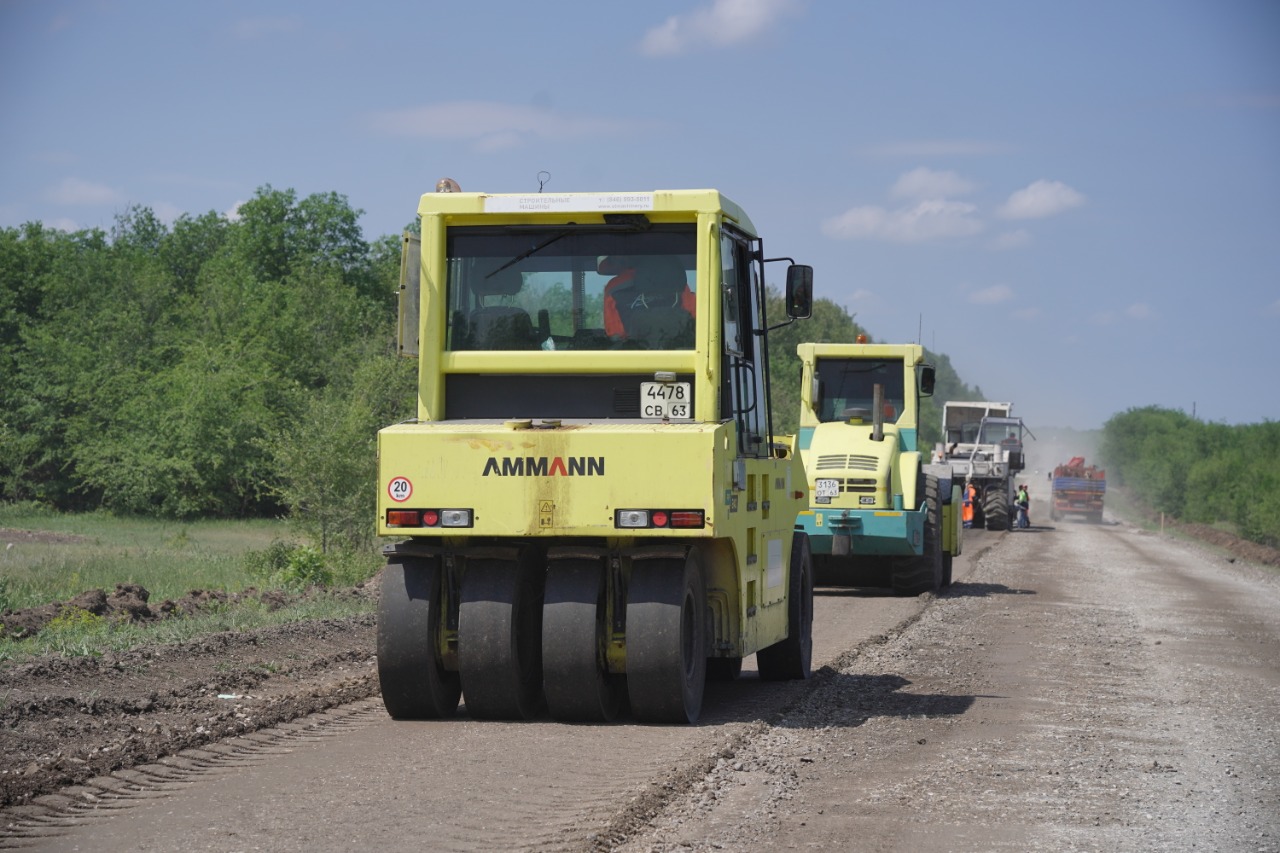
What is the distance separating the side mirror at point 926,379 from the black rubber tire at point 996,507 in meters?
23.5

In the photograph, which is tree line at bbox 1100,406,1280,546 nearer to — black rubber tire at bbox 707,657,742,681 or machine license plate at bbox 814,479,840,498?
machine license plate at bbox 814,479,840,498

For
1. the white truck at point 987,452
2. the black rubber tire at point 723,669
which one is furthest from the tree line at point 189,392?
the black rubber tire at point 723,669

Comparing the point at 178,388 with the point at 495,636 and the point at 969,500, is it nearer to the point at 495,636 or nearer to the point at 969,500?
the point at 969,500

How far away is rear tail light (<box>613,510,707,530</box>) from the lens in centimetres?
912

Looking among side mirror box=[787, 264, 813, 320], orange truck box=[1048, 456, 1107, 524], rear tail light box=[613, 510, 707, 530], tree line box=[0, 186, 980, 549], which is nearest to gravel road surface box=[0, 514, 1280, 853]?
rear tail light box=[613, 510, 707, 530]

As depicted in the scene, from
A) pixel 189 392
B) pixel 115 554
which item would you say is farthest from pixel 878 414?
pixel 189 392

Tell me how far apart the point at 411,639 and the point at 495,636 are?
54 cm

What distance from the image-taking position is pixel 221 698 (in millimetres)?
10547

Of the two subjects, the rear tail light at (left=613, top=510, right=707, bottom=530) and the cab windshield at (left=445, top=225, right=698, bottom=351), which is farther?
the cab windshield at (left=445, top=225, right=698, bottom=351)

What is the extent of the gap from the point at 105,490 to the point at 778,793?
40439 millimetres

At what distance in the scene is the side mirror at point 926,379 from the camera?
21991 millimetres

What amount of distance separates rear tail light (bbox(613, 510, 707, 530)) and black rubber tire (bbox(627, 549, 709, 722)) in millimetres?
418

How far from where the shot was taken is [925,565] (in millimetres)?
22000

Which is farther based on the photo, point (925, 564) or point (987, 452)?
point (987, 452)
